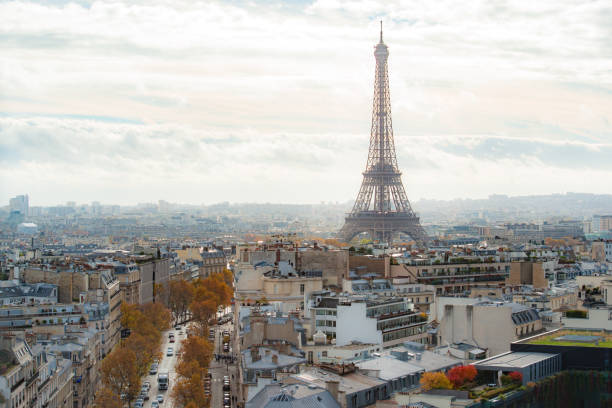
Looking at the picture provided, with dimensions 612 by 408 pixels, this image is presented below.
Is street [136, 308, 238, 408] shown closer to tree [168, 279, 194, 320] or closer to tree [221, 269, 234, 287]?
tree [168, 279, 194, 320]

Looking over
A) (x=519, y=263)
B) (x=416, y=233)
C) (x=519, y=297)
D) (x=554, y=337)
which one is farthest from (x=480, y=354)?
(x=416, y=233)

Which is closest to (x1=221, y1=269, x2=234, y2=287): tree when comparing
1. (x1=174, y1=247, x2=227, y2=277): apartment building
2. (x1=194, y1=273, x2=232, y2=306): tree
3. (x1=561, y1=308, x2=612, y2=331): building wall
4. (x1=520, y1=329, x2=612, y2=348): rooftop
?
(x1=194, y1=273, x2=232, y2=306): tree

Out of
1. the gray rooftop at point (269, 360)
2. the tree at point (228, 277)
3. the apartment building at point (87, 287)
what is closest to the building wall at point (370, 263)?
the apartment building at point (87, 287)

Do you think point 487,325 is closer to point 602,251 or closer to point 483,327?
point 483,327

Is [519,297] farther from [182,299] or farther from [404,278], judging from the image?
[182,299]

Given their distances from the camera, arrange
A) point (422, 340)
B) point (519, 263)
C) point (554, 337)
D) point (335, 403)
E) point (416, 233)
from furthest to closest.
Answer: point (416, 233), point (519, 263), point (422, 340), point (554, 337), point (335, 403)

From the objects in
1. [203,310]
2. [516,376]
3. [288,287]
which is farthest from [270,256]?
[516,376]

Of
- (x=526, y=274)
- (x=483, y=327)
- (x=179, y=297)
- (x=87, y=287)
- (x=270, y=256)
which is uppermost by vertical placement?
(x=270, y=256)
